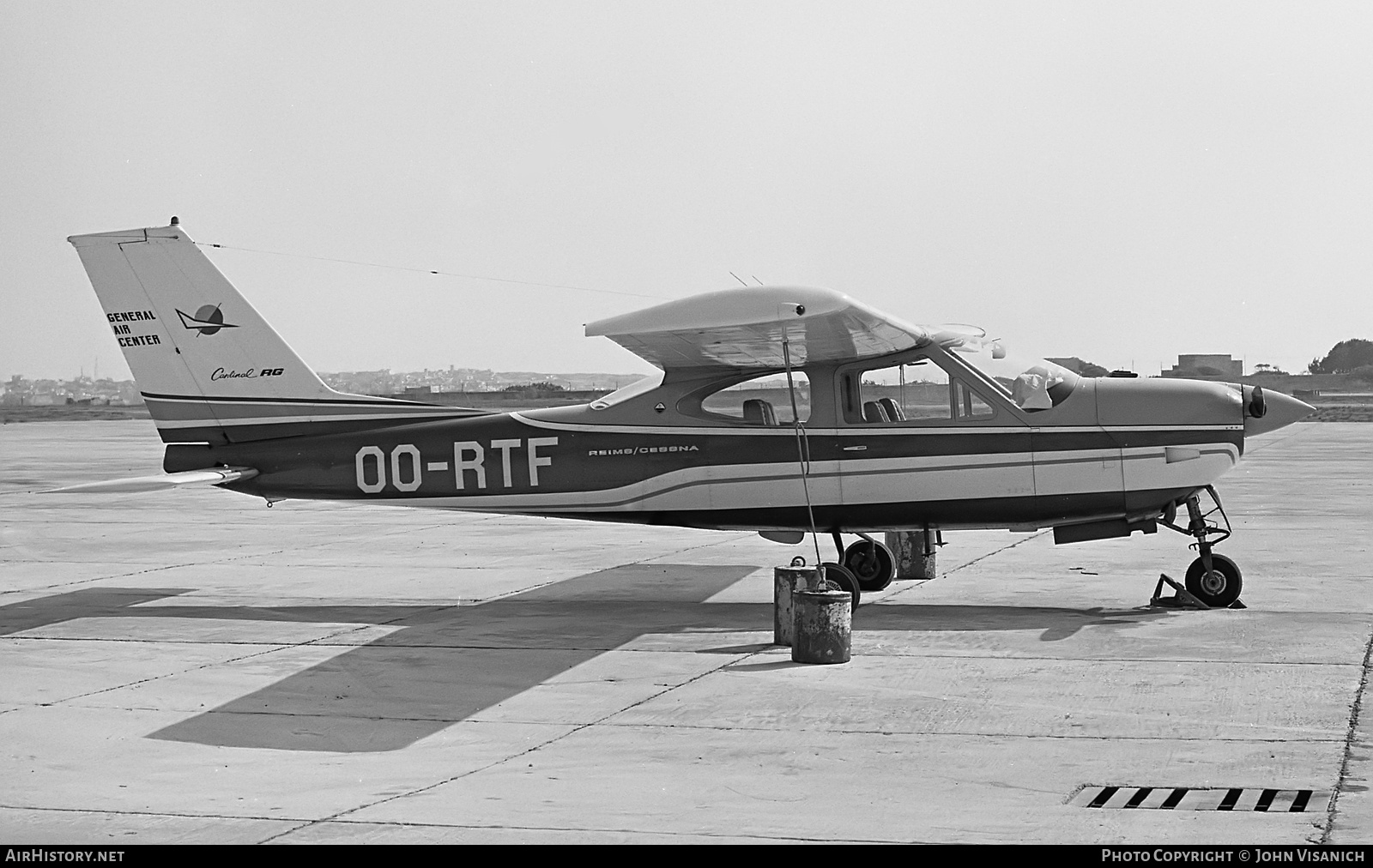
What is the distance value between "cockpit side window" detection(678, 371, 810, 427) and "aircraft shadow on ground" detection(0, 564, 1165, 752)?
5.12ft

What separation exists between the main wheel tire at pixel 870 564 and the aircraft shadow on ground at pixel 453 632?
853mm

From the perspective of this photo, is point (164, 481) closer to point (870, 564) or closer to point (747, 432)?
point (747, 432)

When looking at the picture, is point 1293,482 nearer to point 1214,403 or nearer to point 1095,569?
point 1095,569

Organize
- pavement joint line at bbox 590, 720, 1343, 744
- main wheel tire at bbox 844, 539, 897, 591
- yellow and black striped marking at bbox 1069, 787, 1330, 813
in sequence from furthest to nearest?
1. main wheel tire at bbox 844, 539, 897, 591
2. pavement joint line at bbox 590, 720, 1343, 744
3. yellow and black striped marking at bbox 1069, 787, 1330, 813

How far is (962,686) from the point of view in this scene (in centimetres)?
805

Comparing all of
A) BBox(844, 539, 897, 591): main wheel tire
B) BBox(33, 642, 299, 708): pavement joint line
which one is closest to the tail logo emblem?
BBox(33, 642, 299, 708): pavement joint line

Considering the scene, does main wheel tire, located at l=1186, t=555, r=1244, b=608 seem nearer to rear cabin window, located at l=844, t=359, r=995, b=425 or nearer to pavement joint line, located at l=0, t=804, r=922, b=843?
rear cabin window, located at l=844, t=359, r=995, b=425

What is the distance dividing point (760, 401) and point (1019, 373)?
2100mm

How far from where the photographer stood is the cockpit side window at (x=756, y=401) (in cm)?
1147

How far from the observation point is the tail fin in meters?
12.1

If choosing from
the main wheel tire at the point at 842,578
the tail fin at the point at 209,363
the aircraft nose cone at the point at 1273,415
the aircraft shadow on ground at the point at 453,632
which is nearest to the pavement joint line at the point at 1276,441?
the aircraft nose cone at the point at 1273,415

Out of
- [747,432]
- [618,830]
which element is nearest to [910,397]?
[747,432]
